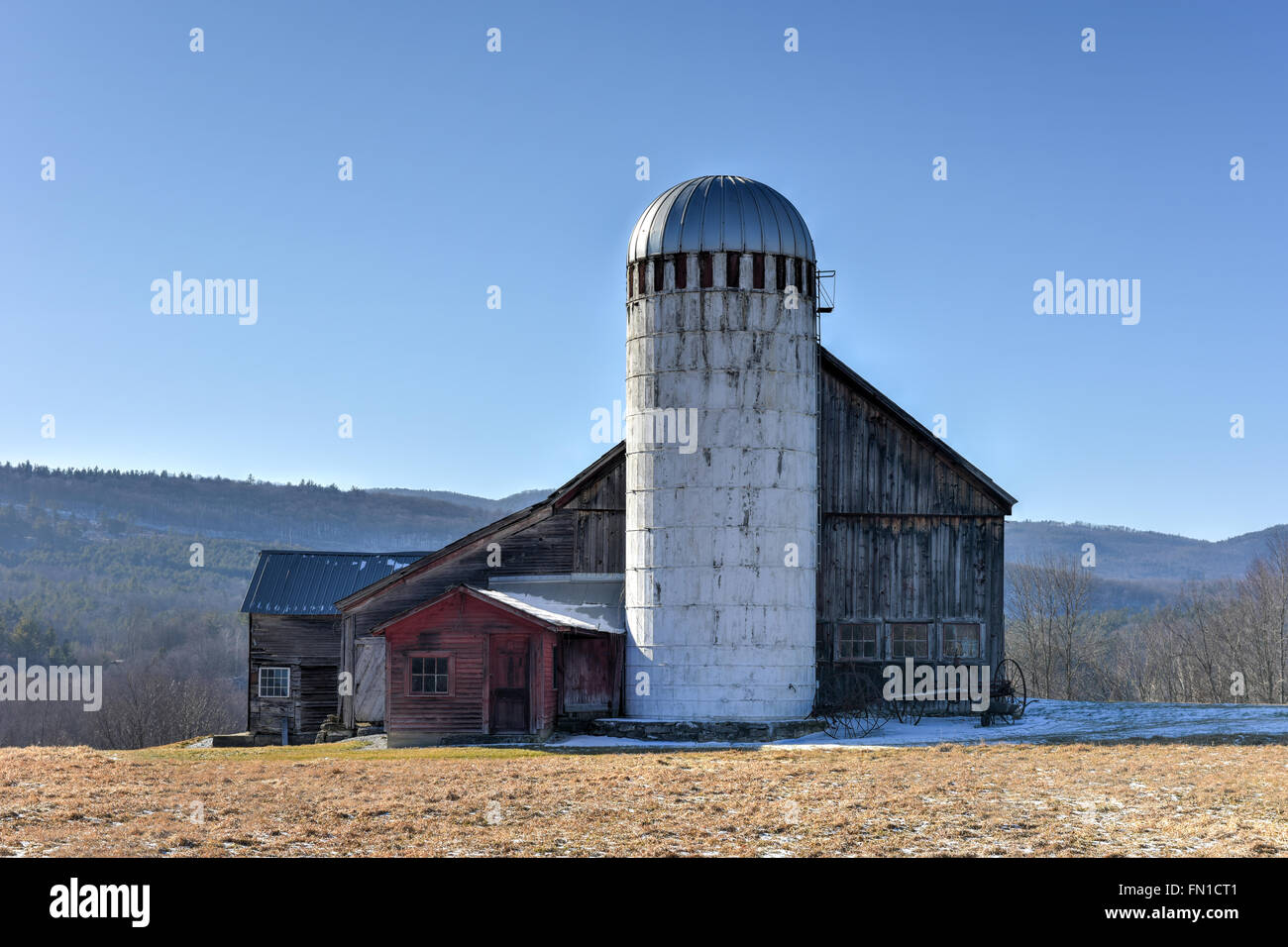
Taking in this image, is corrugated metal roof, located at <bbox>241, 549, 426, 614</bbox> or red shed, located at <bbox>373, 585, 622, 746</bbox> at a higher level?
corrugated metal roof, located at <bbox>241, 549, 426, 614</bbox>

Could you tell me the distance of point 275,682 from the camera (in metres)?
47.2

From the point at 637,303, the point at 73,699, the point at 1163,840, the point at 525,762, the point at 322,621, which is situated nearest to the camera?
the point at 1163,840

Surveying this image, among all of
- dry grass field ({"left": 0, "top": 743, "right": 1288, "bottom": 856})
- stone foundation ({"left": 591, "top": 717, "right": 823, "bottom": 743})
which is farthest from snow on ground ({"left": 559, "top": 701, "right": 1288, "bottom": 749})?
dry grass field ({"left": 0, "top": 743, "right": 1288, "bottom": 856})

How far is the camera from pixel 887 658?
123 feet

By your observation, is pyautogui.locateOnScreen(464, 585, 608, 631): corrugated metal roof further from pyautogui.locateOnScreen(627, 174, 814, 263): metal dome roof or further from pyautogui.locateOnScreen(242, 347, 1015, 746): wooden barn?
pyautogui.locateOnScreen(627, 174, 814, 263): metal dome roof

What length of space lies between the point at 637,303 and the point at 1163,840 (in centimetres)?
2236

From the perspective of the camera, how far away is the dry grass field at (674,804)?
16.3 metres

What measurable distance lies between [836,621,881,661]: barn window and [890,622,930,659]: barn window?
455 millimetres

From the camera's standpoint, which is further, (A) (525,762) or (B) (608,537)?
(B) (608,537)

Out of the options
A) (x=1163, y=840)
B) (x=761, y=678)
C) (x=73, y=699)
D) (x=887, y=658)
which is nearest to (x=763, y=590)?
(x=761, y=678)

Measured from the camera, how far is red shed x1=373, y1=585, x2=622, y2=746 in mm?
33219

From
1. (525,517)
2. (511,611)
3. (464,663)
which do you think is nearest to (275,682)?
(525,517)

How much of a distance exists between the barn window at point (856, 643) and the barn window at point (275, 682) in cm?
1984

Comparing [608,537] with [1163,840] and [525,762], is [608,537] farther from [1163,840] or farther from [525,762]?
[1163,840]
